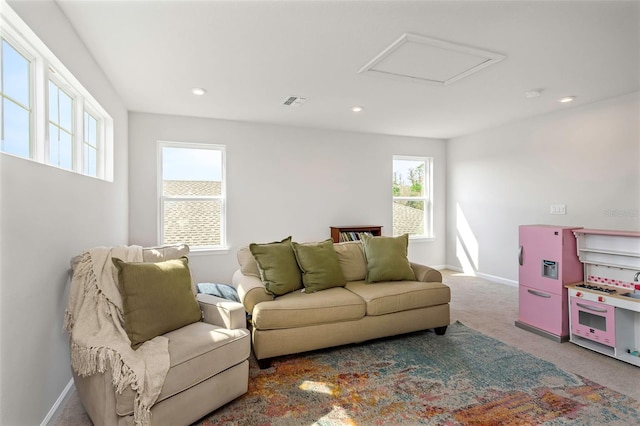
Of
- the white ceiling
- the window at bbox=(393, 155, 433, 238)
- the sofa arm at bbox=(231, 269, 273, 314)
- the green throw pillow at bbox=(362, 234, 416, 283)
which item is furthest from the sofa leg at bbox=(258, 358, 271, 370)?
the window at bbox=(393, 155, 433, 238)

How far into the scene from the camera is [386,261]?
326 cm

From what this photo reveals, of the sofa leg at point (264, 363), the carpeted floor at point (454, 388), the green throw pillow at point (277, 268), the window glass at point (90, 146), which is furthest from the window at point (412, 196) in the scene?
the window glass at point (90, 146)

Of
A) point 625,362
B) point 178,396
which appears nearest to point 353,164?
point 625,362

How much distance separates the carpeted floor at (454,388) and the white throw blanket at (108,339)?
0.47 meters

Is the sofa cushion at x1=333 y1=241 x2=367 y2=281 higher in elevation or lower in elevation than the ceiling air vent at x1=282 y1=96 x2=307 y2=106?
lower

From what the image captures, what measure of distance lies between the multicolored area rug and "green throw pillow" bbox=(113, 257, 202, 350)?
2.00 feet

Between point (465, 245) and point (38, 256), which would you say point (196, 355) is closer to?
point (38, 256)

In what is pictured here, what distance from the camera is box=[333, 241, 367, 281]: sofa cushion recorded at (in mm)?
3350

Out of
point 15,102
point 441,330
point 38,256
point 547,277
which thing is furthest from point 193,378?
point 547,277

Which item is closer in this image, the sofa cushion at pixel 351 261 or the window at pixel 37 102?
the window at pixel 37 102

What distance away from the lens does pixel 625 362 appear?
8.59 feet

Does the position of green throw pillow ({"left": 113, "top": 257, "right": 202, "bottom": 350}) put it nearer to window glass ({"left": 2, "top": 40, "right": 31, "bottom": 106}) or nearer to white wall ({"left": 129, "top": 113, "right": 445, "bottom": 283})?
window glass ({"left": 2, "top": 40, "right": 31, "bottom": 106})

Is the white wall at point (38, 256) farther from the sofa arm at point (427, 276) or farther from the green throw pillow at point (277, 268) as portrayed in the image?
the sofa arm at point (427, 276)

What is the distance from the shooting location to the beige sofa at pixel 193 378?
1641 mm
